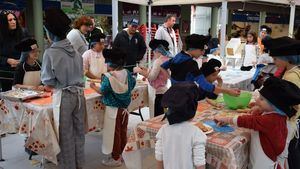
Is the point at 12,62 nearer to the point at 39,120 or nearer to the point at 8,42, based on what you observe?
the point at 8,42

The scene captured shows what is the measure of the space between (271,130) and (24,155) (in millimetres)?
2615

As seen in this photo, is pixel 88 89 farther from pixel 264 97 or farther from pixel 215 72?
pixel 264 97

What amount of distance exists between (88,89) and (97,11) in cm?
746

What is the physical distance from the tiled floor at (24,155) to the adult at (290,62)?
142cm

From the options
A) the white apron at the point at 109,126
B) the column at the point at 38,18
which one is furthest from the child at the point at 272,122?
the column at the point at 38,18

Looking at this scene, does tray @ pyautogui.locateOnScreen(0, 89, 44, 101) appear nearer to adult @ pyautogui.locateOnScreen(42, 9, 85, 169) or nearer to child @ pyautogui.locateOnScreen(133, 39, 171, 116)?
adult @ pyautogui.locateOnScreen(42, 9, 85, 169)

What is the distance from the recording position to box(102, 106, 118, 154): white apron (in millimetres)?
2920

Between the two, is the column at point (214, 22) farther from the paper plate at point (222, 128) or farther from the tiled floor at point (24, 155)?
the paper plate at point (222, 128)

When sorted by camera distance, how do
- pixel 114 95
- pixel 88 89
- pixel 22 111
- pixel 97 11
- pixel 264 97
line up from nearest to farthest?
pixel 264 97 < pixel 22 111 < pixel 114 95 < pixel 88 89 < pixel 97 11

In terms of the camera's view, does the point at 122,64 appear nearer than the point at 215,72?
No

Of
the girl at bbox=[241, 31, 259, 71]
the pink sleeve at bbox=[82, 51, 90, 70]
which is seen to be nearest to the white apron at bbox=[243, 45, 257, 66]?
the girl at bbox=[241, 31, 259, 71]

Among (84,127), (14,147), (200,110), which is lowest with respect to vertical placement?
(14,147)

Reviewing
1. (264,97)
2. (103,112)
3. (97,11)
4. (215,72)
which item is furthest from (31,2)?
(264,97)

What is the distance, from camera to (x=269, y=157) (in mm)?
1757
